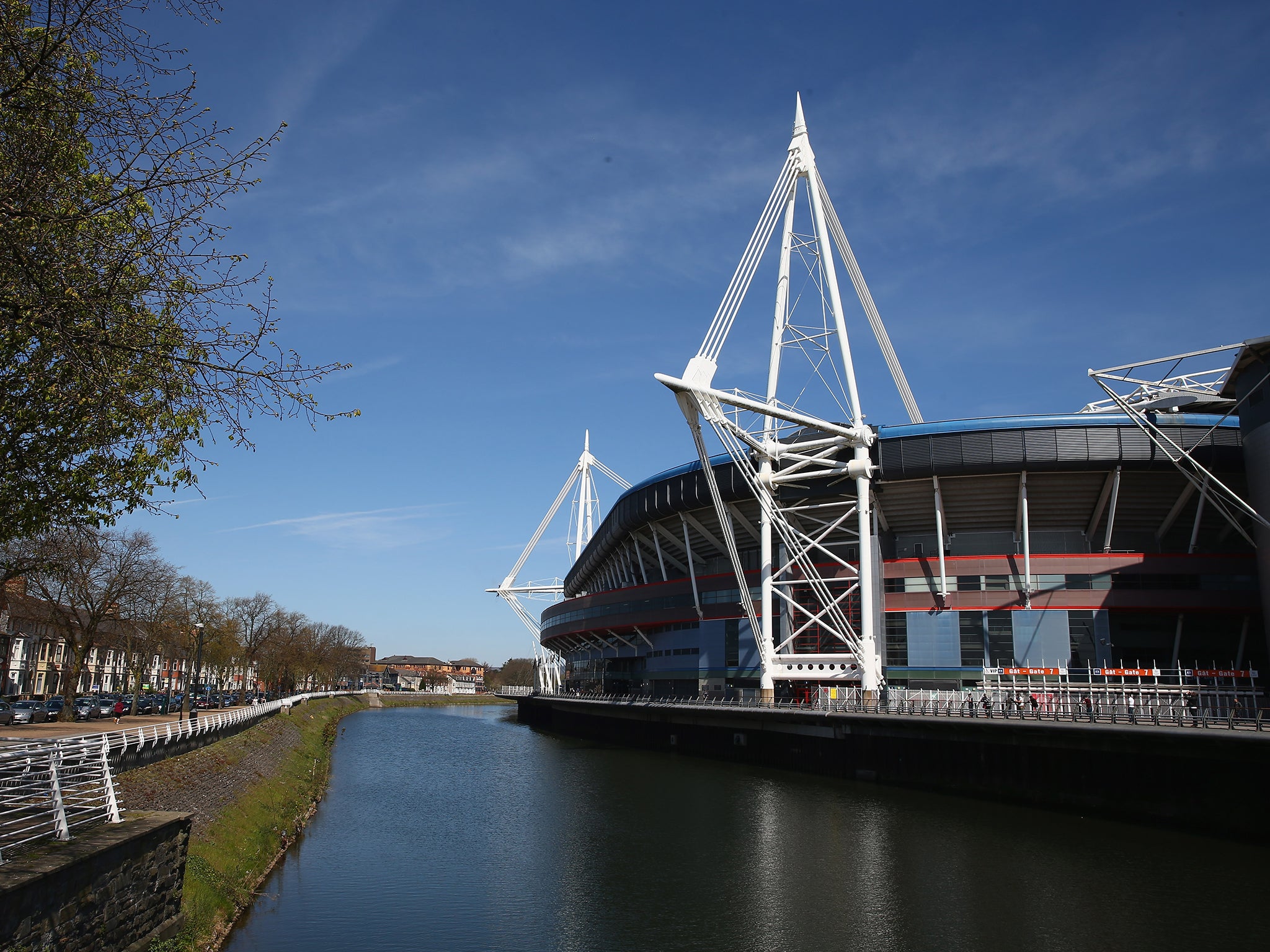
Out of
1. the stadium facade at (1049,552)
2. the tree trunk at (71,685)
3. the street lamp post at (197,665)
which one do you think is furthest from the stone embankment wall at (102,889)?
the stadium facade at (1049,552)

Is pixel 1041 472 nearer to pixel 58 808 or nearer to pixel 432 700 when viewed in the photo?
pixel 58 808

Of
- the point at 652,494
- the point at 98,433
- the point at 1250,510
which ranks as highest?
the point at 652,494

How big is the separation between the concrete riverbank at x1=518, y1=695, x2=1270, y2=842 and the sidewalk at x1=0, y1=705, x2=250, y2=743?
2796 centimetres

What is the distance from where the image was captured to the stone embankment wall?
418 inches

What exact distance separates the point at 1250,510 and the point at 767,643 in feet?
75.5

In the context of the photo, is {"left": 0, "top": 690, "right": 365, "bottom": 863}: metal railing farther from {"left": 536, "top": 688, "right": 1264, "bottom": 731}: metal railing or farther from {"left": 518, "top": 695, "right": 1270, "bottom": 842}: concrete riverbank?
{"left": 536, "top": 688, "right": 1264, "bottom": 731}: metal railing

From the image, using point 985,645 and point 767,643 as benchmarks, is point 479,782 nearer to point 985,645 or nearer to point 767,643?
point 767,643

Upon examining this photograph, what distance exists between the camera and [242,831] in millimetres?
23672

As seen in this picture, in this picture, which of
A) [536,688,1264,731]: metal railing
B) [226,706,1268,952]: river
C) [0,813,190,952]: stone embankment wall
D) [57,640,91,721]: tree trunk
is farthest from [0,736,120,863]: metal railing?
[536,688,1264,731]: metal railing

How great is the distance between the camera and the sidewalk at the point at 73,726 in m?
30.9

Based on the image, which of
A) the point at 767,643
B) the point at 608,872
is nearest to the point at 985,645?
the point at 767,643

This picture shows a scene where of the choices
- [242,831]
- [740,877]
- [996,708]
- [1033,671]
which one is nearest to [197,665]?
[242,831]

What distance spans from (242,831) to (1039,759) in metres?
27.5

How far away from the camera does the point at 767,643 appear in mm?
48625
